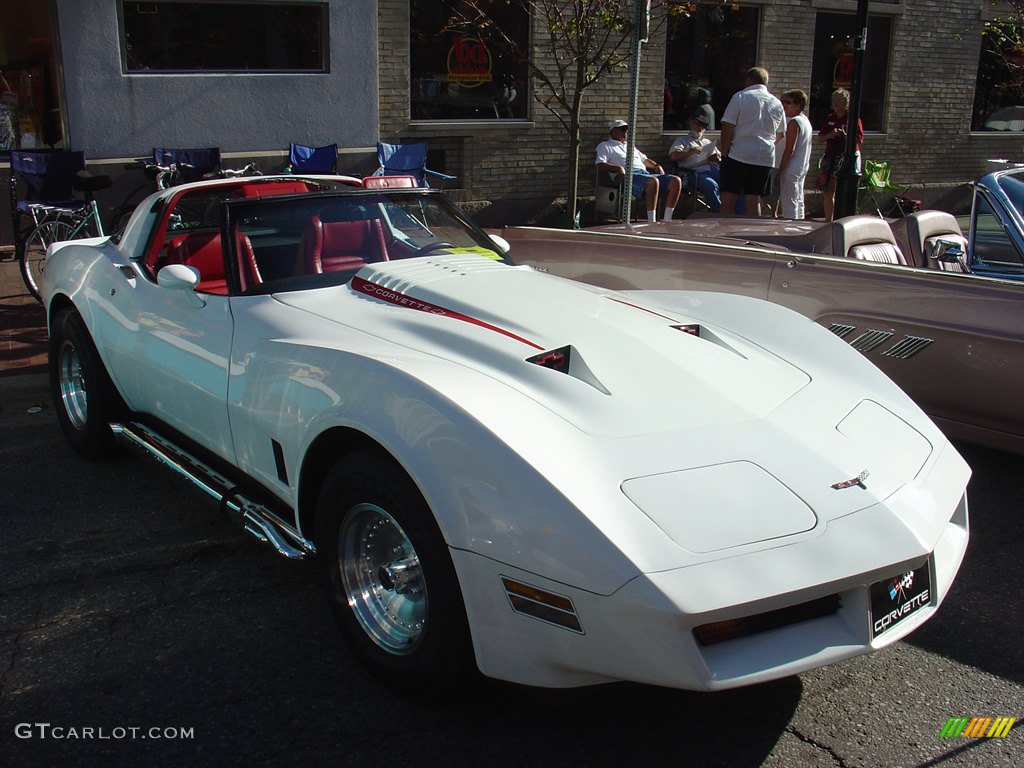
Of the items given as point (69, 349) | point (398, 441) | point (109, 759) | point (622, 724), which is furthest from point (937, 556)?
point (69, 349)

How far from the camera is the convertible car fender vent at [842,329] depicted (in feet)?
16.2

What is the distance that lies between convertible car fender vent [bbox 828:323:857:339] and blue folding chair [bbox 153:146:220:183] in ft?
22.7

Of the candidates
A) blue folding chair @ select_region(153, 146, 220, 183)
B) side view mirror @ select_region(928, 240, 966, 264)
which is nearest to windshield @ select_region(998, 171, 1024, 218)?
side view mirror @ select_region(928, 240, 966, 264)

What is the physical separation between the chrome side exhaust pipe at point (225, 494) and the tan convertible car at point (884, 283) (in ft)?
9.44

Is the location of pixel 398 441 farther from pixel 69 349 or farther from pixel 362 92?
pixel 362 92

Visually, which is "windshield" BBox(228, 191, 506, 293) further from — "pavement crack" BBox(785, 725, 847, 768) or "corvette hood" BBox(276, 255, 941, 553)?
"pavement crack" BBox(785, 725, 847, 768)

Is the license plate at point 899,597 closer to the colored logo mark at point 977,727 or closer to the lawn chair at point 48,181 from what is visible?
the colored logo mark at point 977,727

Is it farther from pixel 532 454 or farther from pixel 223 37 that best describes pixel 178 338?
pixel 223 37

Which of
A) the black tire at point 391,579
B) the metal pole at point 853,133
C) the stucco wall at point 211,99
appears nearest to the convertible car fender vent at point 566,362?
the black tire at point 391,579

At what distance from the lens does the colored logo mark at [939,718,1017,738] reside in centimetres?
281

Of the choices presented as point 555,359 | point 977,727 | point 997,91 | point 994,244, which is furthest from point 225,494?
point 997,91

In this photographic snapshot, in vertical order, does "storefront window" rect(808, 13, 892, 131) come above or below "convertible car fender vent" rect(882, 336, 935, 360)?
above

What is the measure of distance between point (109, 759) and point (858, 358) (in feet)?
8.95

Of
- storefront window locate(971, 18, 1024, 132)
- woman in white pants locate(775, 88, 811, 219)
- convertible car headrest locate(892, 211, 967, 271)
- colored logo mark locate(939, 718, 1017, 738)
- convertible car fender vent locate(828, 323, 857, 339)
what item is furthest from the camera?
storefront window locate(971, 18, 1024, 132)
